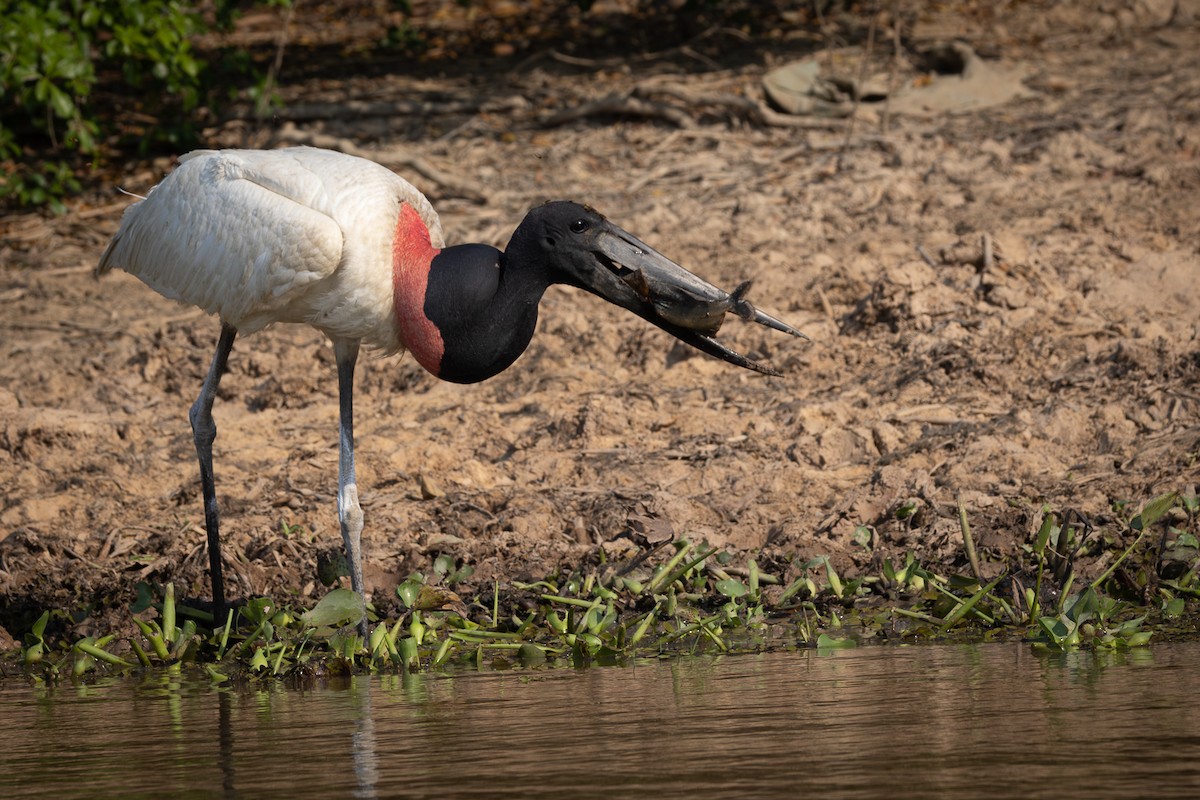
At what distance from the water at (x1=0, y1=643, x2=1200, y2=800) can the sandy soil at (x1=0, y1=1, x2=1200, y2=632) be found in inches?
43.8

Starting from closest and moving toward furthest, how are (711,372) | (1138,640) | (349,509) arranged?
(1138,640) < (349,509) < (711,372)

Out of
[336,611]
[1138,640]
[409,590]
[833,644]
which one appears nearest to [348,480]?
[409,590]

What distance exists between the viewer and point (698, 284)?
479cm

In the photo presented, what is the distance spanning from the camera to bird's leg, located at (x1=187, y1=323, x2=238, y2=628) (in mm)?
5453

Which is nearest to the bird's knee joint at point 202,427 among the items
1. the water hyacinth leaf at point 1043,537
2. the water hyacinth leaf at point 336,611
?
the water hyacinth leaf at point 336,611

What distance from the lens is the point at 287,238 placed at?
516cm

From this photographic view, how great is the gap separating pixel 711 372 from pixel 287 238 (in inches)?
103

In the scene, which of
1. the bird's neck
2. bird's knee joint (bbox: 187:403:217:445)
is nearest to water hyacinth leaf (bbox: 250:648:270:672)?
the bird's neck

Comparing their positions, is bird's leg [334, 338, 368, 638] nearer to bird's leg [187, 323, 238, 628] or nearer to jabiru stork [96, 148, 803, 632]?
jabiru stork [96, 148, 803, 632]

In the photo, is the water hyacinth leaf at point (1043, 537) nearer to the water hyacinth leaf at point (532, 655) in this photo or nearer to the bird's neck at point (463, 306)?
the water hyacinth leaf at point (532, 655)

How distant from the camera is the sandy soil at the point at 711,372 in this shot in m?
5.86

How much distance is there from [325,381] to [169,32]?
2.42 metres

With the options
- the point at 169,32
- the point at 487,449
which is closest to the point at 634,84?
the point at 169,32

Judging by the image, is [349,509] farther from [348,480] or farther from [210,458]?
[210,458]
